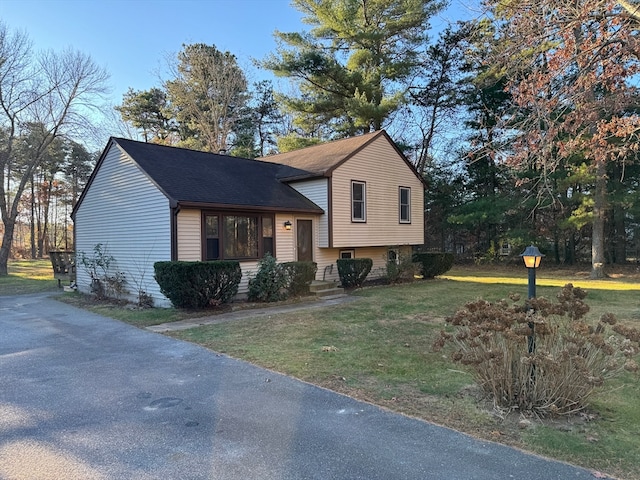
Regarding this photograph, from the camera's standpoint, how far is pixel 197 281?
8992 millimetres

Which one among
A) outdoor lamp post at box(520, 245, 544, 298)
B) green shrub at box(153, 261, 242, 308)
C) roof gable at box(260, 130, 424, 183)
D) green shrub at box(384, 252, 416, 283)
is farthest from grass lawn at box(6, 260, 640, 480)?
roof gable at box(260, 130, 424, 183)

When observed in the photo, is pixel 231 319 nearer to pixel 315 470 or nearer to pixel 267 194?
pixel 267 194

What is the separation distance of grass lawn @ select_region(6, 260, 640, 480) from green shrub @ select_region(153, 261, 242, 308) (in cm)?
47

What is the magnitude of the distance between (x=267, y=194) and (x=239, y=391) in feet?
28.8

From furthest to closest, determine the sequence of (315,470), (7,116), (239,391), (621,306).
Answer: (7,116), (621,306), (239,391), (315,470)

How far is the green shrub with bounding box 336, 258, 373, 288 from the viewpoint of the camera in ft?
43.8

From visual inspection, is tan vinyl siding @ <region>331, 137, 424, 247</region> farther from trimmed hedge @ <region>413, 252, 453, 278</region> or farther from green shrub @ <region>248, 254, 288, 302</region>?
green shrub @ <region>248, 254, 288, 302</region>

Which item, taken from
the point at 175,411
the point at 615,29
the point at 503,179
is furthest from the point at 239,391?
the point at 503,179

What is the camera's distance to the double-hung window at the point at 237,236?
10.6m

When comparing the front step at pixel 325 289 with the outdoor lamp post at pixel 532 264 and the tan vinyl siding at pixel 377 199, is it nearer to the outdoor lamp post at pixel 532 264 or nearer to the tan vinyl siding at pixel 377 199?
the tan vinyl siding at pixel 377 199

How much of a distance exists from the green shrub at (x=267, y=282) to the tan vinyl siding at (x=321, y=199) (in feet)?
9.06

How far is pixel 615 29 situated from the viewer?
18.8 ft

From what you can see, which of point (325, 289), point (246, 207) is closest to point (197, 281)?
point (246, 207)

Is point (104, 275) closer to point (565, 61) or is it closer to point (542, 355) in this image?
point (542, 355)
